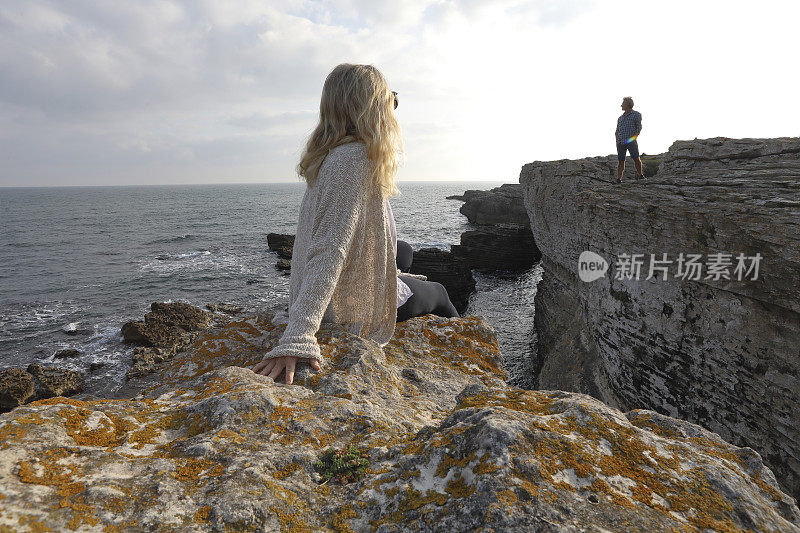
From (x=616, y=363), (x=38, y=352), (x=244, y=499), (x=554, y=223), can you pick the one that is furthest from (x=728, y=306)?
(x=38, y=352)

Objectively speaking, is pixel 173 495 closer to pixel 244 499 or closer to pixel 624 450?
pixel 244 499

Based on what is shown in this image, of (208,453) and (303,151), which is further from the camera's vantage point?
(303,151)

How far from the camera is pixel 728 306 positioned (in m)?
7.04

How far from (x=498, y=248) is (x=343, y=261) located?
105 ft

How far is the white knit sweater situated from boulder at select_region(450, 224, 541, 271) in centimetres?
2878

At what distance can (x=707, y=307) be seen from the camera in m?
7.41

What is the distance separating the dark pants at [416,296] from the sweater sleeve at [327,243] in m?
1.35

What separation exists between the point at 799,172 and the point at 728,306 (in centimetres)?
363

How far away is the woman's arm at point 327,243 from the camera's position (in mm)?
2678

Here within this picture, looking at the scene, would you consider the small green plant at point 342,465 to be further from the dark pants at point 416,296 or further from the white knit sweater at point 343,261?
the dark pants at point 416,296

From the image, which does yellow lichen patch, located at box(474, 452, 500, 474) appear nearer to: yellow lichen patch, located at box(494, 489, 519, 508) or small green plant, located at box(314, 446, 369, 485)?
yellow lichen patch, located at box(494, 489, 519, 508)

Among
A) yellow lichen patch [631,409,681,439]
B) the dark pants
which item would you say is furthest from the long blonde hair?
yellow lichen patch [631,409,681,439]
